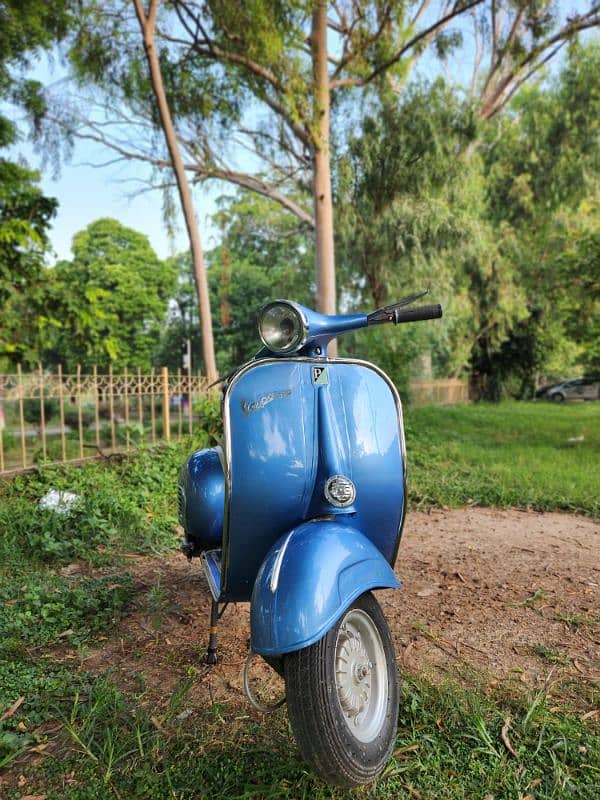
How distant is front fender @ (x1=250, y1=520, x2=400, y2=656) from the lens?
1.37 meters

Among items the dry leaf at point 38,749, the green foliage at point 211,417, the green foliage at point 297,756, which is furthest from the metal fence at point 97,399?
the green foliage at point 297,756

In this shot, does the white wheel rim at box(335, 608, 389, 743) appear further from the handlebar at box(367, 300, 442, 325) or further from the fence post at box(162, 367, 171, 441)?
the fence post at box(162, 367, 171, 441)

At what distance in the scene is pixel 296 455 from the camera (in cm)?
172

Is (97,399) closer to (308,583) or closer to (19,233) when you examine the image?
(19,233)

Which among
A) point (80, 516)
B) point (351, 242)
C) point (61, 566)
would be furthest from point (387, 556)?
point (351, 242)

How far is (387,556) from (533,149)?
12986 millimetres

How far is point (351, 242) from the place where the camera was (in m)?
9.68

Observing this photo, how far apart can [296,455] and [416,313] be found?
1.97 feet

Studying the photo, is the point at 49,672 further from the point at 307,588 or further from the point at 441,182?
the point at 441,182

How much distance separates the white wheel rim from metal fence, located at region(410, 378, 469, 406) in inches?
600

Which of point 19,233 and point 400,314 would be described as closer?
point 400,314

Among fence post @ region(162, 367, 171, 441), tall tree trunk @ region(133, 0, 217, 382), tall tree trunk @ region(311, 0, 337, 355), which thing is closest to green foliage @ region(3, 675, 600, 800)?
fence post @ region(162, 367, 171, 441)

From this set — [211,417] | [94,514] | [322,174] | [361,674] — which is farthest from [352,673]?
[322,174]

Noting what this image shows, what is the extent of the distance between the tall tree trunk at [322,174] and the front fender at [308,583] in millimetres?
6398
